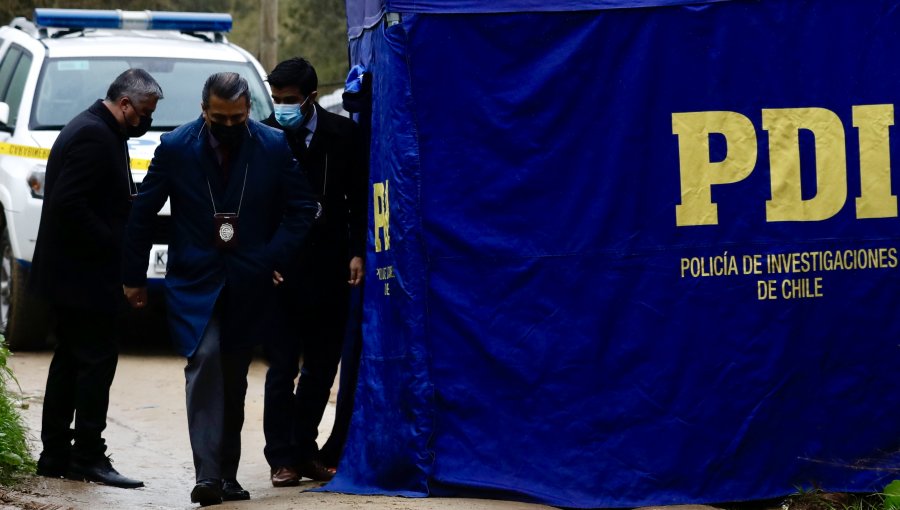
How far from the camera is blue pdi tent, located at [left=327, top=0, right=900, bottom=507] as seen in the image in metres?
6.52

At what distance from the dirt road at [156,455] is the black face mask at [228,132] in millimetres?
1486

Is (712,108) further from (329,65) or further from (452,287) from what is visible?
(329,65)

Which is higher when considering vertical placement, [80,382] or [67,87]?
[67,87]

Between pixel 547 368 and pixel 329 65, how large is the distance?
36.6m

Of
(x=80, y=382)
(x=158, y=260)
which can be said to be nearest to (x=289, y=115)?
(x=80, y=382)

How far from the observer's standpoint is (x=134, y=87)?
7.15m

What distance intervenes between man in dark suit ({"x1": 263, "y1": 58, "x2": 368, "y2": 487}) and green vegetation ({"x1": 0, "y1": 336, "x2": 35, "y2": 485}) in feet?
3.55

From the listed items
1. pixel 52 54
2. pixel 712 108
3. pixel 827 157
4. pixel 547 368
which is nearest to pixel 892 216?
pixel 827 157

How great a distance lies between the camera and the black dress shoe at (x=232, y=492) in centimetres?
679

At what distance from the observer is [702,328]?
6547 millimetres

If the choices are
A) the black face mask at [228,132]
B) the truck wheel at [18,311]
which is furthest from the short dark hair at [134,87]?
the truck wheel at [18,311]

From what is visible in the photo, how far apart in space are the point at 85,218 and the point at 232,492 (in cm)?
133

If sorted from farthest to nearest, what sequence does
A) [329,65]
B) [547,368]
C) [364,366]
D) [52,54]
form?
[329,65]
[52,54]
[364,366]
[547,368]

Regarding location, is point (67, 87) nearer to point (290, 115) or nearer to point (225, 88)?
point (290, 115)
